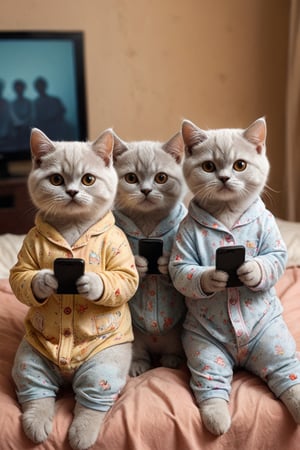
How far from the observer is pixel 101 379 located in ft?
3.41

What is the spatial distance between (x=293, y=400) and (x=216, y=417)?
16 cm

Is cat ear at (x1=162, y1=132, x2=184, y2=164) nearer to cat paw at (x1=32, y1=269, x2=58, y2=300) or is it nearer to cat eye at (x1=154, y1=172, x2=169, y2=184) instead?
cat eye at (x1=154, y1=172, x2=169, y2=184)

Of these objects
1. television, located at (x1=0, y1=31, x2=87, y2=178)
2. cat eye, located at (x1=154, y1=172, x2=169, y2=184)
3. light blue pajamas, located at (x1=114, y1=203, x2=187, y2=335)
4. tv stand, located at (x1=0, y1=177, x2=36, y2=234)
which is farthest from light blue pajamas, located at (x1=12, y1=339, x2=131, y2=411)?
television, located at (x1=0, y1=31, x2=87, y2=178)

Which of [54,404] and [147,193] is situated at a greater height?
[147,193]

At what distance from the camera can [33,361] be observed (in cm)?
108

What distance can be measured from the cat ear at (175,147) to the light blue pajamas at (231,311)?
0.16m

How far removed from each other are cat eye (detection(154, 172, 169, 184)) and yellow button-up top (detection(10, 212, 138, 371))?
0.19 metres

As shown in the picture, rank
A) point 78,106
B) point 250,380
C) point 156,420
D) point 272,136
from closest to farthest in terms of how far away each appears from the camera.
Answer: point 156,420 → point 250,380 → point 78,106 → point 272,136

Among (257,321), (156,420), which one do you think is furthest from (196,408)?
(257,321)

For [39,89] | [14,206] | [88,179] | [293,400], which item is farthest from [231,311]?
[39,89]

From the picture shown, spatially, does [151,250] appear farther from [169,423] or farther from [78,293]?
[169,423]

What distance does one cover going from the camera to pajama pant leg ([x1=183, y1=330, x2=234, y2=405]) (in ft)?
3.44

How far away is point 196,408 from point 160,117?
92.2 inches

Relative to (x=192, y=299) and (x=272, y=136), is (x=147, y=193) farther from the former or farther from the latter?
(x=272, y=136)
